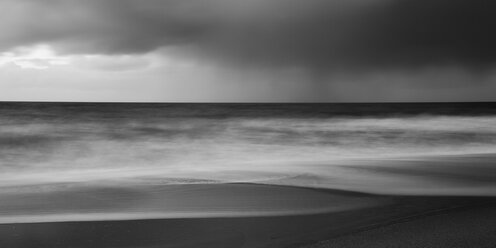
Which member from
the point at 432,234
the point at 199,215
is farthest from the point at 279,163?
the point at 432,234

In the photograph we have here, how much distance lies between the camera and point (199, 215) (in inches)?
Result: 193

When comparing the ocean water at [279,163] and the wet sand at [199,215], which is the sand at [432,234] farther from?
the ocean water at [279,163]

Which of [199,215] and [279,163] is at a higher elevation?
[199,215]

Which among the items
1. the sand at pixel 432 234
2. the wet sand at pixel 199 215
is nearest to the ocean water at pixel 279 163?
the wet sand at pixel 199 215

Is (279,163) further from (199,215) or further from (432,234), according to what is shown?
(432,234)

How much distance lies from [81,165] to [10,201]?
7.13m

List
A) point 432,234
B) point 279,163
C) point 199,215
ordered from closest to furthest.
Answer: point 432,234, point 199,215, point 279,163

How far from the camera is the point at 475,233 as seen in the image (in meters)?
3.70

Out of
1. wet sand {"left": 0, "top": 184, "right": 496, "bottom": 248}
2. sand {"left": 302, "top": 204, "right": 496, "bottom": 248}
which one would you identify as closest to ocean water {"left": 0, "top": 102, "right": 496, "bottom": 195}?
wet sand {"left": 0, "top": 184, "right": 496, "bottom": 248}

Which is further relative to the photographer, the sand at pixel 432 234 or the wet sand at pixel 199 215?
the wet sand at pixel 199 215

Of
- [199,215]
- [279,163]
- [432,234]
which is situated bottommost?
[279,163]

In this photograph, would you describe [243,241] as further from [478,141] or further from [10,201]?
[478,141]

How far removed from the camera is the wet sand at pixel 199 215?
396 cm

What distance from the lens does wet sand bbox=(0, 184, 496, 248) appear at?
3955 millimetres
